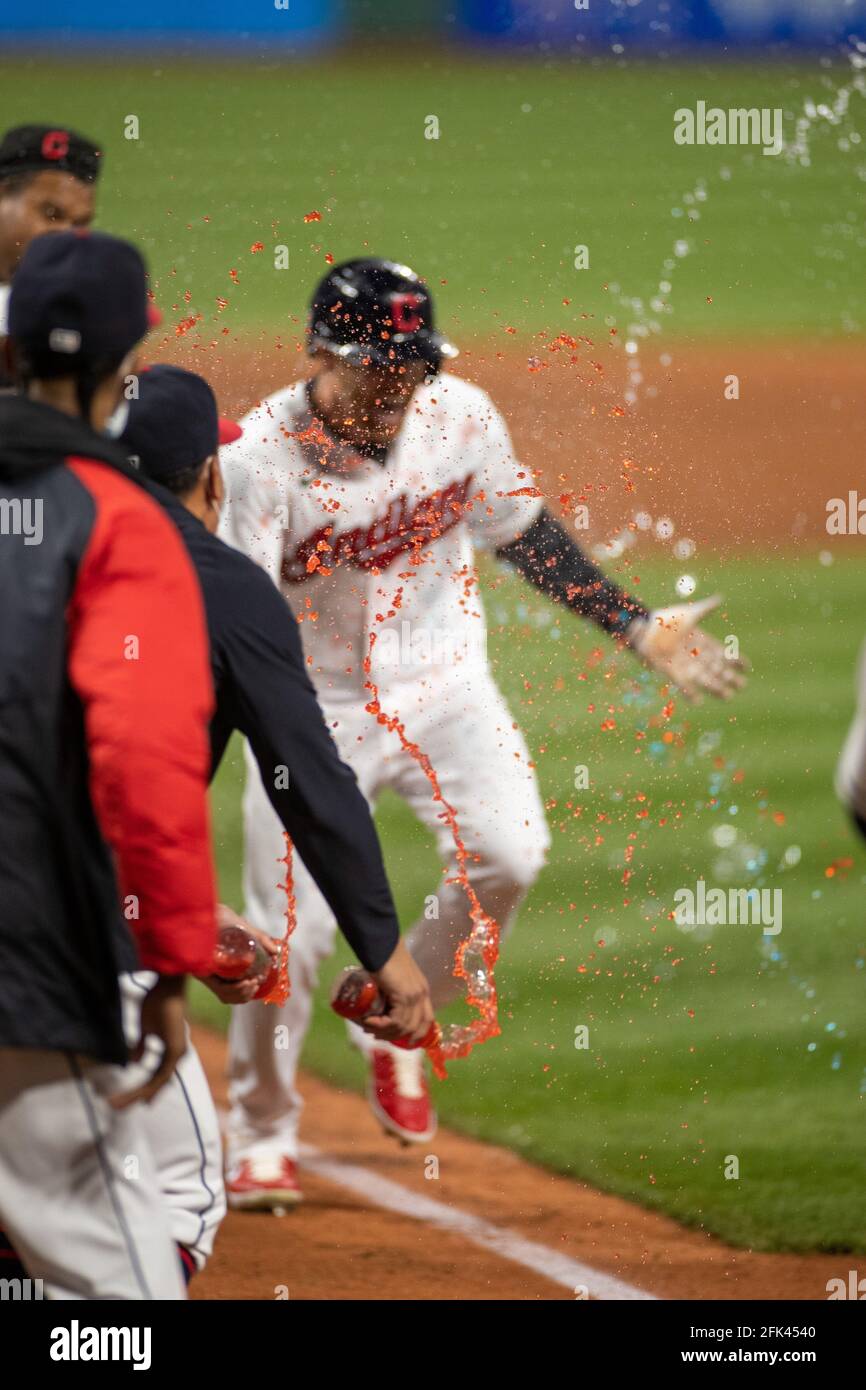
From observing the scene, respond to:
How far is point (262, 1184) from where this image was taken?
375cm

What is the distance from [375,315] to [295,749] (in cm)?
126

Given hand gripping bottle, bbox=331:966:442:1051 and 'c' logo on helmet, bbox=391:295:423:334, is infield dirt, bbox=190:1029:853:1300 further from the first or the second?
'c' logo on helmet, bbox=391:295:423:334

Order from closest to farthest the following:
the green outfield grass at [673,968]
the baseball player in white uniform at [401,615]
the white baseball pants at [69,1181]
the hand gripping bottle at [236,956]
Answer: the white baseball pants at [69,1181], the hand gripping bottle at [236,956], the baseball player in white uniform at [401,615], the green outfield grass at [673,968]

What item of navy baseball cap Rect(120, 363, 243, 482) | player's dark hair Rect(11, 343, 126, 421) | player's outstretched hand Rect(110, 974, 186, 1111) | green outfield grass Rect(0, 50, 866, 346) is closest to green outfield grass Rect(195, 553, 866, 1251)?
green outfield grass Rect(0, 50, 866, 346)

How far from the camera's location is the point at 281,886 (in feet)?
12.3

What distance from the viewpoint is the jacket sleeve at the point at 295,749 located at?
94.5 inches

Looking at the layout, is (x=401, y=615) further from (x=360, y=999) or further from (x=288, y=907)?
(x=360, y=999)

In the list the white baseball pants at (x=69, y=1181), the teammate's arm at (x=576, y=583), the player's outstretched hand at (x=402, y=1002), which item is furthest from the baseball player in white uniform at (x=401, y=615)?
the white baseball pants at (x=69, y=1181)

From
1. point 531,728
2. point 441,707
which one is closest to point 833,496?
point 531,728

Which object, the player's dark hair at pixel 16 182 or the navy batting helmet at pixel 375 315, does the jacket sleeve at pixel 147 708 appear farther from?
the player's dark hair at pixel 16 182

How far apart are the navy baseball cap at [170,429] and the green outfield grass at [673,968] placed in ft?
6.57

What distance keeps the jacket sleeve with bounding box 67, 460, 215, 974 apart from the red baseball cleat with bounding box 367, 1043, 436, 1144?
2.03 m

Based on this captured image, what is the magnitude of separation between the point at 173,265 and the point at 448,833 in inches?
53.8

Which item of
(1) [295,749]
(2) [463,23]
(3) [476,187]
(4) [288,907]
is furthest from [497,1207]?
(2) [463,23]
